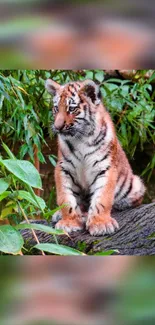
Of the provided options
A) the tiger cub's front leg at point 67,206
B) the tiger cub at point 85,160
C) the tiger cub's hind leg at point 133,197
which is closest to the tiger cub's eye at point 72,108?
the tiger cub at point 85,160

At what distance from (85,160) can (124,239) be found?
8.7 inches

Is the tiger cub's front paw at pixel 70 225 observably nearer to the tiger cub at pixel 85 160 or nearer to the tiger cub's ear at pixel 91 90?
the tiger cub at pixel 85 160

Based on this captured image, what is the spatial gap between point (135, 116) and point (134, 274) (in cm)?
91

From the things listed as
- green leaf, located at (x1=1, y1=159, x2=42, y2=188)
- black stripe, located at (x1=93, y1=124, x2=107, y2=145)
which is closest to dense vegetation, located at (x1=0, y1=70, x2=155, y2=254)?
green leaf, located at (x1=1, y1=159, x2=42, y2=188)

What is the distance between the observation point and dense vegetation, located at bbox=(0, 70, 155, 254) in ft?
2.59

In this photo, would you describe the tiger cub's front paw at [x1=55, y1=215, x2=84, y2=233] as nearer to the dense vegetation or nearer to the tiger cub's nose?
the dense vegetation

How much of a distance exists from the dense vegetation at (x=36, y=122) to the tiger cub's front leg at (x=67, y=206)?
0.18 feet

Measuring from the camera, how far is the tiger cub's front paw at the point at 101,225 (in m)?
1.21

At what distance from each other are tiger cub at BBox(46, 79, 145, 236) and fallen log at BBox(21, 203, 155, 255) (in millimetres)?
24

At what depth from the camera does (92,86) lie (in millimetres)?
1239

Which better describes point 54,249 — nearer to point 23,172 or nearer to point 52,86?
point 23,172

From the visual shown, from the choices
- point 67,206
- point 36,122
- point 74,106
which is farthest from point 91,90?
point 67,206

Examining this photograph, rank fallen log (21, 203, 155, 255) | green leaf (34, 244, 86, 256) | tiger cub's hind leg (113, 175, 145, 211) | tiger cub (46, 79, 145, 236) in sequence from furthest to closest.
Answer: tiger cub's hind leg (113, 175, 145, 211) < tiger cub (46, 79, 145, 236) < fallen log (21, 203, 155, 255) < green leaf (34, 244, 86, 256)
